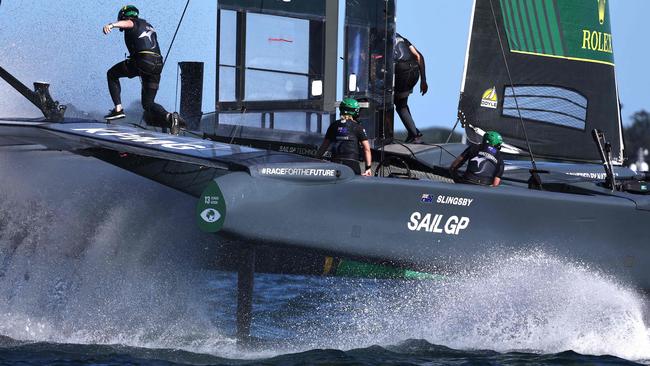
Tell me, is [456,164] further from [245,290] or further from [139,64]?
[139,64]

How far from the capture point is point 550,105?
37.5 feet

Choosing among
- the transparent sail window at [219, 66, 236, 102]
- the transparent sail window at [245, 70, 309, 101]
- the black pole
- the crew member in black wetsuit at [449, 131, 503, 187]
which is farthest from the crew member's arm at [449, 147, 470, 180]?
the transparent sail window at [219, 66, 236, 102]

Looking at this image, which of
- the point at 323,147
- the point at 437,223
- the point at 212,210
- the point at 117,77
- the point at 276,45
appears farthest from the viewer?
the point at 276,45

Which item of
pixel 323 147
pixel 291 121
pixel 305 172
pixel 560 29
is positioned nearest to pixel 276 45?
pixel 291 121

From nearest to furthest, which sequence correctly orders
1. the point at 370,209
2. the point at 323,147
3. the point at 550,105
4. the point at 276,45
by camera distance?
1. the point at 370,209
2. the point at 323,147
3. the point at 276,45
4. the point at 550,105

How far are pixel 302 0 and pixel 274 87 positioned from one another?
0.69 meters

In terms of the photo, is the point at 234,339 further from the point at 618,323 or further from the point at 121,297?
the point at 618,323

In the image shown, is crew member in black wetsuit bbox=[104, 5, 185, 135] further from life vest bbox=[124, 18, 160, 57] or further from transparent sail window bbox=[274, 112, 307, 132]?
transparent sail window bbox=[274, 112, 307, 132]

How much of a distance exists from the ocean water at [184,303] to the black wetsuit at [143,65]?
53 centimetres

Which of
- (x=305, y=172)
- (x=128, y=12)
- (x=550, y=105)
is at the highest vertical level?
(x=128, y=12)

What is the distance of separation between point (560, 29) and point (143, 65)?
4426 millimetres

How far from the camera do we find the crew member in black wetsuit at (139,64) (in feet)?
29.5

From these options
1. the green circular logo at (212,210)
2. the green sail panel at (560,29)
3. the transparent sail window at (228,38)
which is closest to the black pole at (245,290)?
the transparent sail window at (228,38)

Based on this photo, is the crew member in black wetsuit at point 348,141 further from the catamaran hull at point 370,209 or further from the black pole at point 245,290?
the black pole at point 245,290
